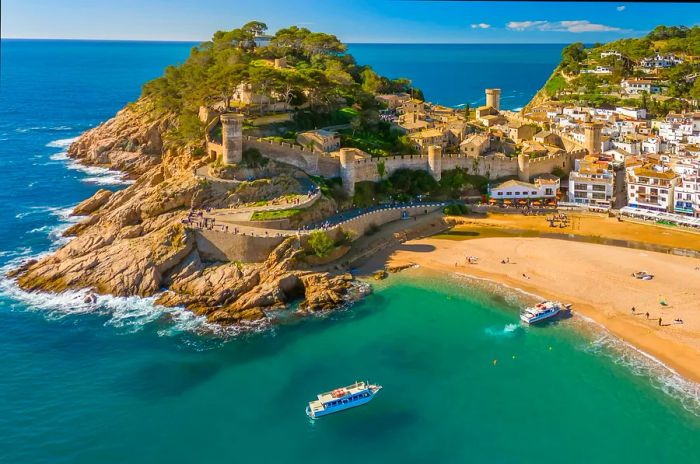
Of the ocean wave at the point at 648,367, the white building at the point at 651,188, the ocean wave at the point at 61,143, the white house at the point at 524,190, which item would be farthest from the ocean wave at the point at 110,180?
the white building at the point at 651,188

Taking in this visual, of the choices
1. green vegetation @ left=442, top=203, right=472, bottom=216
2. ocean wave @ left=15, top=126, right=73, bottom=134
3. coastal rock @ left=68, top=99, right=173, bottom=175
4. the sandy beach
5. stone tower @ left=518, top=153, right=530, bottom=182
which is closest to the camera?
the sandy beach

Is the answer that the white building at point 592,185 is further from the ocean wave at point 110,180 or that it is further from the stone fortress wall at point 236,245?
the ocean wave at point 110,180

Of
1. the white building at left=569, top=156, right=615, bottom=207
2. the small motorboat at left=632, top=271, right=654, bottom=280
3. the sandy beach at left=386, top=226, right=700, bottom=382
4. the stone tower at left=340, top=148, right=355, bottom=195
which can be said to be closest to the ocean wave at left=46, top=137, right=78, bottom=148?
the stone tower at left=340, top=148, right=355, bottom=195

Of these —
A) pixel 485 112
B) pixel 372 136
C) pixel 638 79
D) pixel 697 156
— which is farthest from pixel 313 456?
pixel 638 79

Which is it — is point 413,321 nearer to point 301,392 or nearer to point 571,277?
point 301,392

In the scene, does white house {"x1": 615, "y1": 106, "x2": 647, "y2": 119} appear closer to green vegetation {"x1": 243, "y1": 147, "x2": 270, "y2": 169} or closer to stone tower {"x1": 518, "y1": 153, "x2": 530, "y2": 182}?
stone tower {"x1": 518, "y1": 153, "x2": 530, "y2": 182}

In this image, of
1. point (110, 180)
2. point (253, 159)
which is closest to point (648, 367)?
point (253, 159)
